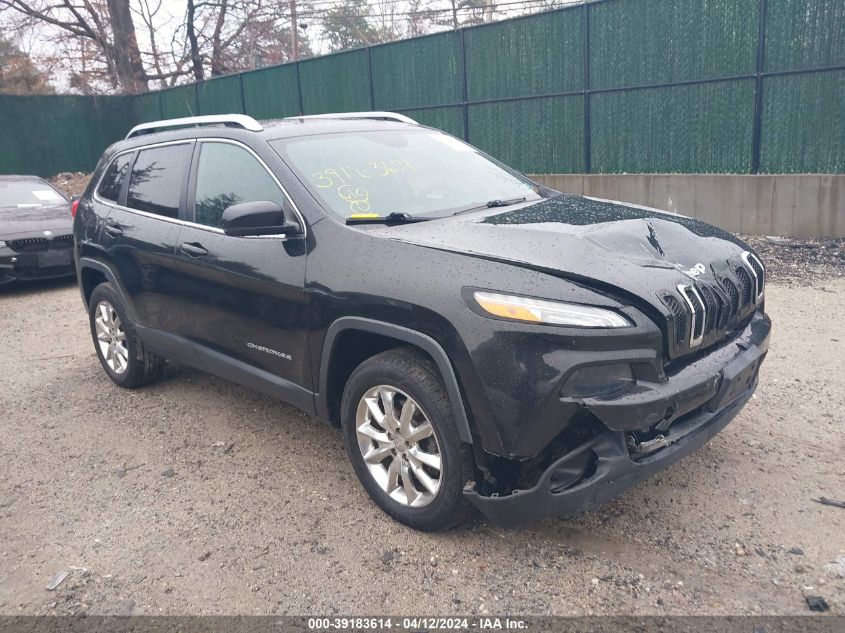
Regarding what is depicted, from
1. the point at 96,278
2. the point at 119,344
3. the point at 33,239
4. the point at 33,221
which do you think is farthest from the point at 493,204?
the point at 33,221

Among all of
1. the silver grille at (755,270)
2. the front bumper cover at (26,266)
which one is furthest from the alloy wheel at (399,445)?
the front bumper cover at (26,266)

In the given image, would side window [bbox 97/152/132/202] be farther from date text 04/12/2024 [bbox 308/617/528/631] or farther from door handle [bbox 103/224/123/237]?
date text 04/12/2024 [bbox 308/617/528/631]

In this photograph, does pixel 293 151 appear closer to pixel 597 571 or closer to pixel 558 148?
pixel 597 571

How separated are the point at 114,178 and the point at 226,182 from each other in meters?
1.65

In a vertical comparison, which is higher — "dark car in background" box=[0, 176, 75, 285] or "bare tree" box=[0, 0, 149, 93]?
"bare tree" box=[0, 0, 149, 93]

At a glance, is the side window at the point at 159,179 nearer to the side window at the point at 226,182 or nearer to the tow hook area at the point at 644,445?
the side window at the point at 226,182

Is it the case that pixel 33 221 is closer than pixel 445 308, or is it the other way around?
pixel 445 308

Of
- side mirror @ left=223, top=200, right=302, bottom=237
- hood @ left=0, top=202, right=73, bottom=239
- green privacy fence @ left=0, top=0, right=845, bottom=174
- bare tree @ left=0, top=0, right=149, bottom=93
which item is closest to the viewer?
side mirror @ left=223, top=200, right=302, bottom=237

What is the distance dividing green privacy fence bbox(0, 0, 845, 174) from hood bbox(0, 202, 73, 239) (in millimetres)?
7233

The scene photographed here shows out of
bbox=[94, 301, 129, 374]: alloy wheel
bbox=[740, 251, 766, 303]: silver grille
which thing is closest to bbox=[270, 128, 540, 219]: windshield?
bbox=[740, 251, 766, 303]: silver grille

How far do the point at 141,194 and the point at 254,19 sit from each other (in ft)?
78.6

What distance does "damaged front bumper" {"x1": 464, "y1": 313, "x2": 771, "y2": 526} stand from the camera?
8.80 feet

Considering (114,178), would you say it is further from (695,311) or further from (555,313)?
(695,311)

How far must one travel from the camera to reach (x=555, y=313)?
2723mm
